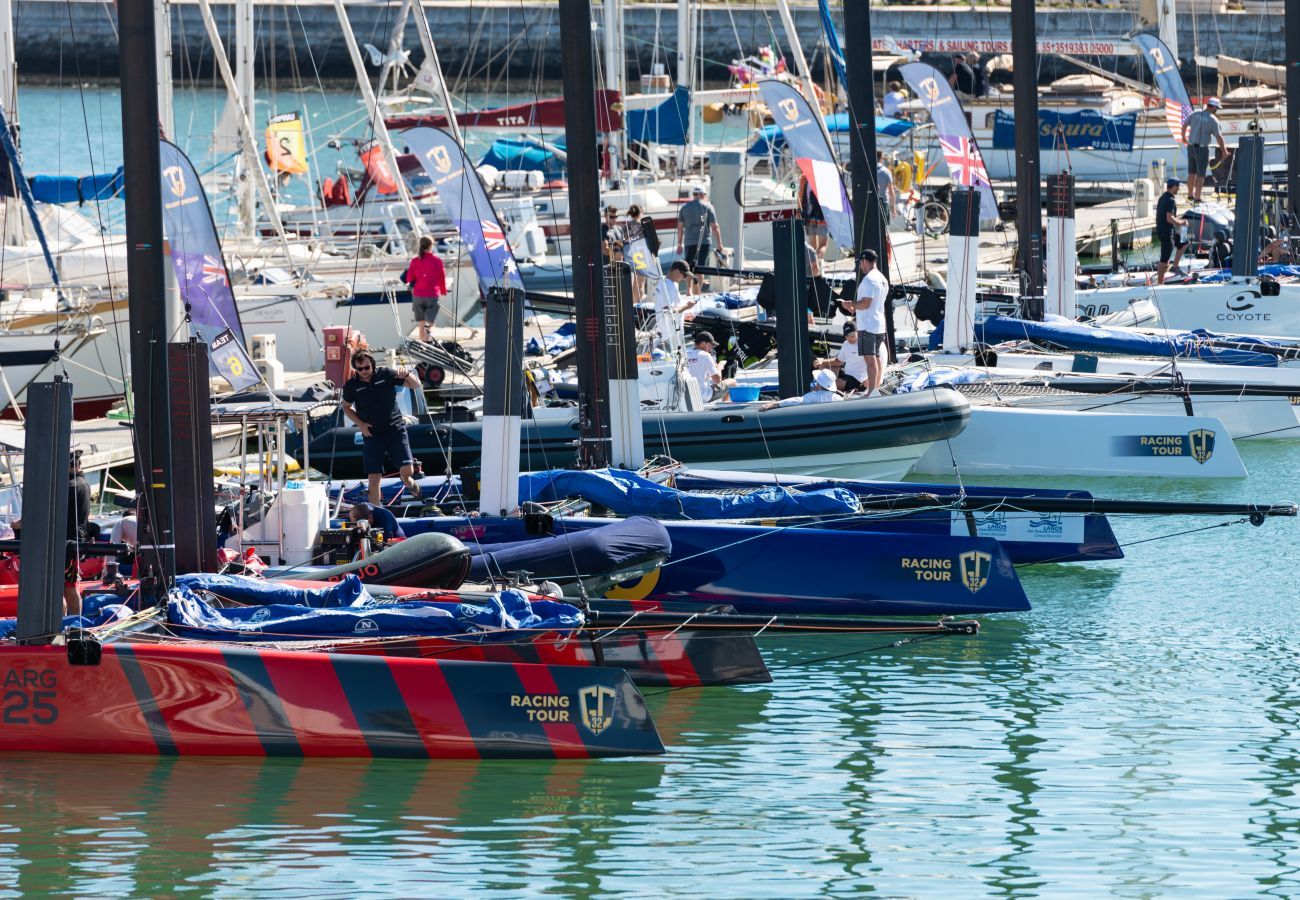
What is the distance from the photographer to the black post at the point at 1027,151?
21.1m

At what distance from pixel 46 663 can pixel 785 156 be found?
23.9 meters

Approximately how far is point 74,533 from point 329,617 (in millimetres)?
1969

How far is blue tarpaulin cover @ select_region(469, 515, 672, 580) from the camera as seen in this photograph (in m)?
11.6

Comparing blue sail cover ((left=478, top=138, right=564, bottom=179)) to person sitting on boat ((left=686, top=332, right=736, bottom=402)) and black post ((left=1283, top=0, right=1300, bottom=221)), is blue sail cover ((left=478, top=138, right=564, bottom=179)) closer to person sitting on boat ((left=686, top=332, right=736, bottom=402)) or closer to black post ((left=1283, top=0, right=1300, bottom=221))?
black post ((left=1283, top=0, right=1300, bottom=221))

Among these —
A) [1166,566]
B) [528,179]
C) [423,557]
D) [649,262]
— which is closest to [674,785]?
[423,557]

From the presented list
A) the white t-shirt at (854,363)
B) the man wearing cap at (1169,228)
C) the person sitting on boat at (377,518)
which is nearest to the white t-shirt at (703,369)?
the white t-shirt at (854,363)

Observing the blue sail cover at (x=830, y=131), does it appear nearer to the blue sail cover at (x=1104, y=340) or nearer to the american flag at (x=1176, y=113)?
the american flag at (x=1176, y=113)

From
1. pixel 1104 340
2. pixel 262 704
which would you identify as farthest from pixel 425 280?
pixel 262 704

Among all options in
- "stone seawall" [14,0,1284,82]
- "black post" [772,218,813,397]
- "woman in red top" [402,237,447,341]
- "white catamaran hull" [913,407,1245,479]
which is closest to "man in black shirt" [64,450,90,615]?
"black post" [772,218,813,397]

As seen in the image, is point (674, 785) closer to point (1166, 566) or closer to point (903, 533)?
point (903, 533)

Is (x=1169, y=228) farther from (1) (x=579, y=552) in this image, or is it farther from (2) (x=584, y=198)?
(1) (x=579, y=552)

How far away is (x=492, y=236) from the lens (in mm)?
16547

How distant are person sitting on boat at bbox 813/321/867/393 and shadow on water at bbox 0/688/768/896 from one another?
7726mm

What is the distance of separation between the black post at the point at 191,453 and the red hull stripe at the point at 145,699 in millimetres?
982
